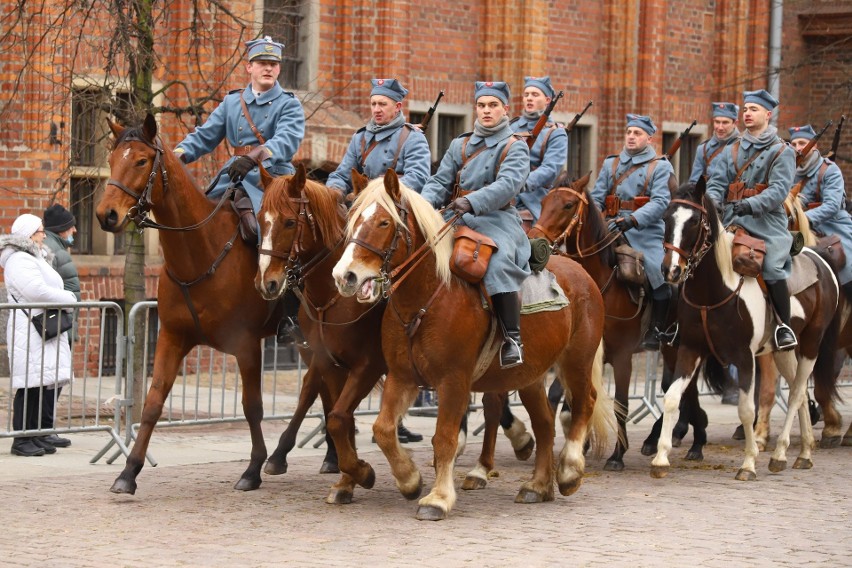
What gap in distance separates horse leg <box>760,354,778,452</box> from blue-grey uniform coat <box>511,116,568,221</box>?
2456 millimetres

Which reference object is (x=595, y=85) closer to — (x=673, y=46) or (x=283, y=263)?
(x=673, y=46)

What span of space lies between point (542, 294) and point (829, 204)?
17.9 feet

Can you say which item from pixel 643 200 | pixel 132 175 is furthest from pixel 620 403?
pixel 132 175

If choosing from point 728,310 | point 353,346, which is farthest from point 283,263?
point 728,310

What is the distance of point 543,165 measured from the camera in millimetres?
12891

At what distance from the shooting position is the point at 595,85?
931 inches

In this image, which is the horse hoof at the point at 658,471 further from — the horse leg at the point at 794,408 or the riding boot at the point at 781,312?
the riding boot at the point at 781,312

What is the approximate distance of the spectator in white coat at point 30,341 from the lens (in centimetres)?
1202

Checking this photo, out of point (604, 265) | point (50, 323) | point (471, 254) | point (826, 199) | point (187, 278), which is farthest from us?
point (826, 199)

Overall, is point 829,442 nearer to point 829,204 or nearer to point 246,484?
point 829,204

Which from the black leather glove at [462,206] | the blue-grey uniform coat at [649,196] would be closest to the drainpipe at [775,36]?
the blue-grey uniform coat at [649,196]

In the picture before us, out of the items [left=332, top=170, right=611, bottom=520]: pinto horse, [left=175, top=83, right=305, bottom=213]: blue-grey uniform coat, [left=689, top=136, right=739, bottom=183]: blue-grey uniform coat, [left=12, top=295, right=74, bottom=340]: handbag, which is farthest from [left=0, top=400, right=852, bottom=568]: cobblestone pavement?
[left=689, top=136, right=739, bottom=183]: blue-grey uniform coat

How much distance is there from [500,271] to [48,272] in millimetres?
4348

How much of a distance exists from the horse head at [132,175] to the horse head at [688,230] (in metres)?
3.88
